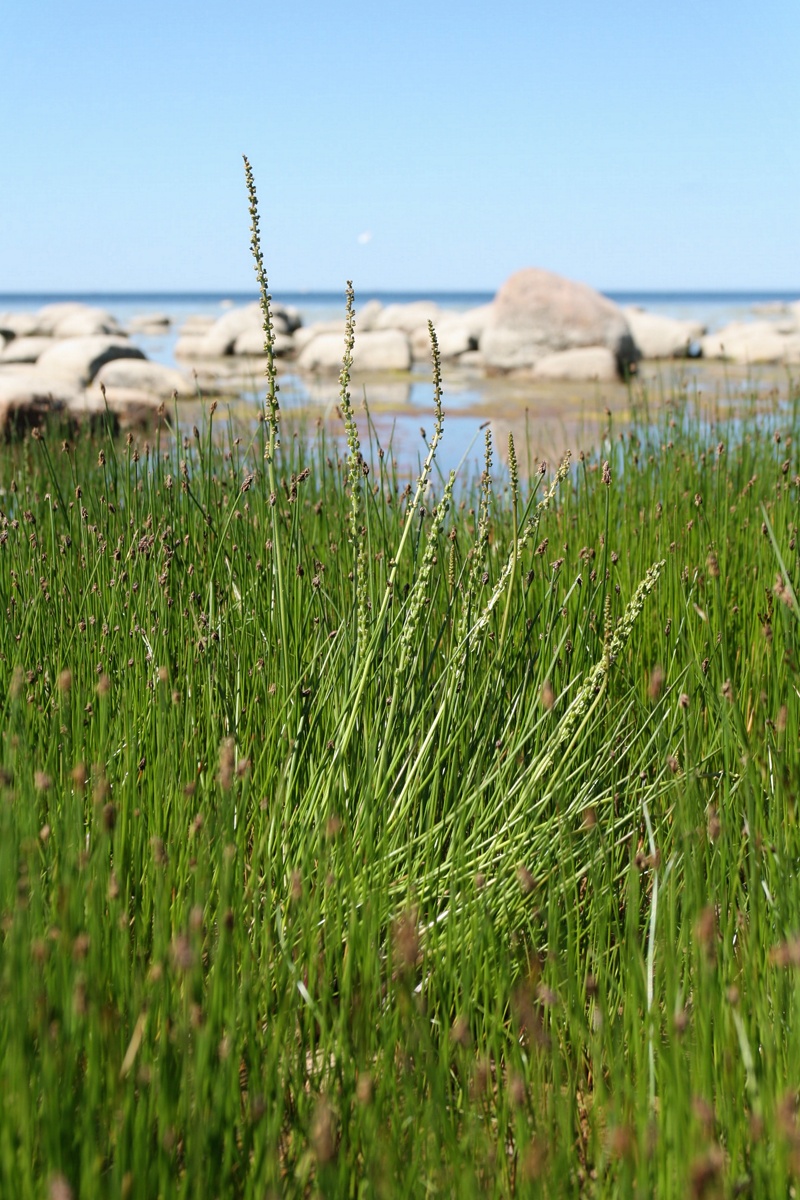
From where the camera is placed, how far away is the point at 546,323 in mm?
16328

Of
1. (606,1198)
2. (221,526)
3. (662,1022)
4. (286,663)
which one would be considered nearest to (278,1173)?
(606,1198)

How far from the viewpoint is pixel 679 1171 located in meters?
1.16

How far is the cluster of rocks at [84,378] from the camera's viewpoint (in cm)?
780

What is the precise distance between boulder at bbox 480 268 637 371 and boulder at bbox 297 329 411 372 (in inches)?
49.4

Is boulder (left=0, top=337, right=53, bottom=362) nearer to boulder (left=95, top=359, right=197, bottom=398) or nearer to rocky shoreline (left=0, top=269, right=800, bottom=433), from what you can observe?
rocky shoreline (left=0, top=269, right=800, bottom=433)

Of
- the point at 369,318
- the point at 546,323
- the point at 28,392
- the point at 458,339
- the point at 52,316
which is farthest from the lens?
the point at 52,316

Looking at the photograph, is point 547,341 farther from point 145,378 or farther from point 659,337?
point 145,378

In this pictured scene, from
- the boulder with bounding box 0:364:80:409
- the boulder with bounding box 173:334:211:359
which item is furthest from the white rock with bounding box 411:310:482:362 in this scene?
the boulder with bounding box 0:364:80:409

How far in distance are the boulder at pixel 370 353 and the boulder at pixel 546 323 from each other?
125 centimetres

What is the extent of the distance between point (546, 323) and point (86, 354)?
6.65 m

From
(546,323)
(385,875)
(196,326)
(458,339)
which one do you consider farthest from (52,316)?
(385,875)

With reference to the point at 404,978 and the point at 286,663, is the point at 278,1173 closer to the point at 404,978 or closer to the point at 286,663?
the point at 404,978

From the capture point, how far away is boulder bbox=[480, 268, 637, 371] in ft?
53.0

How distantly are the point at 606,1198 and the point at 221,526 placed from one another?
6.24 ft
